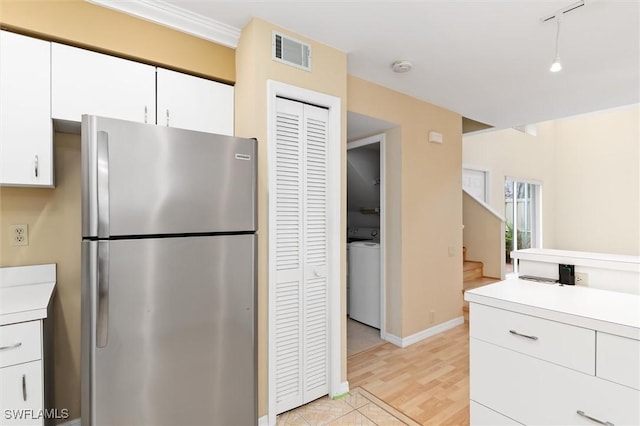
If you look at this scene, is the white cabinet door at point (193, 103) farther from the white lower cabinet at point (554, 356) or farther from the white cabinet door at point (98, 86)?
the white lower cabinet at point (554, 356)

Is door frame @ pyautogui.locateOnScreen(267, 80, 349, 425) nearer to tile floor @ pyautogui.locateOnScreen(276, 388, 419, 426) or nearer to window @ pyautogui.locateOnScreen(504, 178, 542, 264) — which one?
tile floor @ pyautogui.locateOnScreen(276, 388, 419, 426)

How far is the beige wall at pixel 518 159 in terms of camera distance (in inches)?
217

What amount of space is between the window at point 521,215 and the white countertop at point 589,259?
471 cm

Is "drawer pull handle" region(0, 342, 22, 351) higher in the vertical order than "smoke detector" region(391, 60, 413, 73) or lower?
lower

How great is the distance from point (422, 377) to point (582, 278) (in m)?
1.44

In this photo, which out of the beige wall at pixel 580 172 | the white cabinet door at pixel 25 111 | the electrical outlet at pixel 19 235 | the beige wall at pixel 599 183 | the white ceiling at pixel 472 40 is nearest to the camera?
the white cabinet door at pixel 25 111

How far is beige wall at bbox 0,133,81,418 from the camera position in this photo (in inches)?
71.2

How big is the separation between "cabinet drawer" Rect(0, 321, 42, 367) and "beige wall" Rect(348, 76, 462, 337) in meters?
2.56

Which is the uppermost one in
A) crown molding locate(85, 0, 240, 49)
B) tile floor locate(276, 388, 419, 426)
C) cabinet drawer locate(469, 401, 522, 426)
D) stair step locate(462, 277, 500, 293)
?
crown molding locate(85, 0, 240, 49)

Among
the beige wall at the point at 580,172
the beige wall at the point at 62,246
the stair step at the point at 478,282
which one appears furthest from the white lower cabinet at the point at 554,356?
the beige wall at the point at 580,172

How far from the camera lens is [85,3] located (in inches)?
67.4

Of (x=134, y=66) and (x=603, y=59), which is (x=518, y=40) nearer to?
(x=603, y=59)

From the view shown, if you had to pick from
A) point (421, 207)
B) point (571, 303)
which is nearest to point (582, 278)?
point (571, 303)

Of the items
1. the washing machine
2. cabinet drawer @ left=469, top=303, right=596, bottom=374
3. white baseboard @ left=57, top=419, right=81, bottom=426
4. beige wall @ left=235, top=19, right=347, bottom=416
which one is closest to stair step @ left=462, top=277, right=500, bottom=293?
the washing machine
